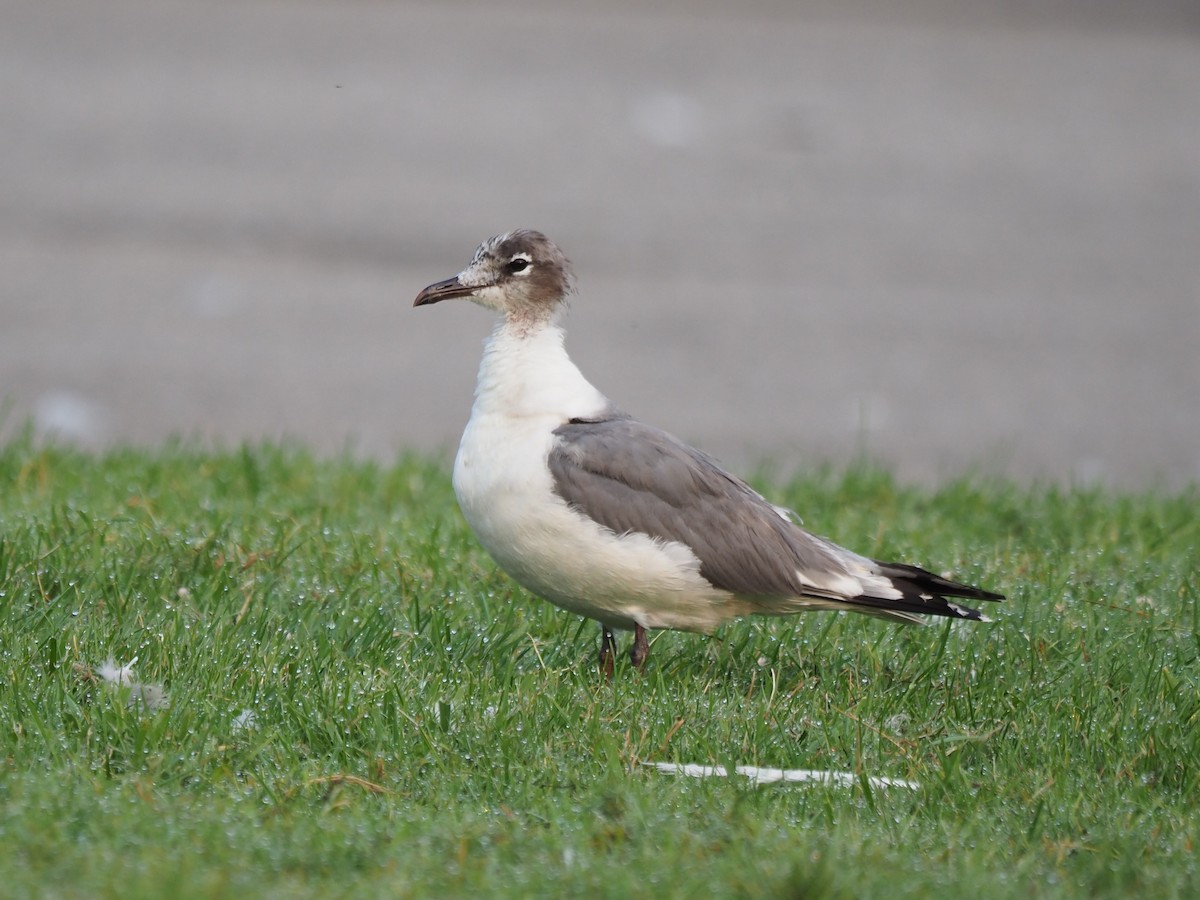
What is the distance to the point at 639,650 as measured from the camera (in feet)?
15.2

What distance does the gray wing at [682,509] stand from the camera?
4.52 m

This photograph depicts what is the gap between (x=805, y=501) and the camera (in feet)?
22.1

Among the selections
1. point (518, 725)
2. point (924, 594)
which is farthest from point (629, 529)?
point (924, 594)

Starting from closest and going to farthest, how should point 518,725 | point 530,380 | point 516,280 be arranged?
point 518,725 < point 530,380 < point 516,280

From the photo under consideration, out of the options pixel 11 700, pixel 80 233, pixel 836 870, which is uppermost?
pixel 80 233

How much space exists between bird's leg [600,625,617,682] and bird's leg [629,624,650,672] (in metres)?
0.06

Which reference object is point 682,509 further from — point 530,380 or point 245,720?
point 245,720

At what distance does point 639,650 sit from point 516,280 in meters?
1.26

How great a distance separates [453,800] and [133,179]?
859cm

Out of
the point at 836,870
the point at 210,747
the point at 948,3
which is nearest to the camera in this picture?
the point at 836,870

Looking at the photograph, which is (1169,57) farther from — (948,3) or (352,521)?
(352,521)

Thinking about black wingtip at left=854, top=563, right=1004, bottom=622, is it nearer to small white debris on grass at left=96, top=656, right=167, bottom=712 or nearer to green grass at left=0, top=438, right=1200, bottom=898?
green grass at left=0, top=438, right=1200, bottom=898

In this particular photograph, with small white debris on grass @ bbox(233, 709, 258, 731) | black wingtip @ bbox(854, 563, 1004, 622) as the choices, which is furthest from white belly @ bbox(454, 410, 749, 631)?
small white debris on grass @ bbox(233, 709, 258, 731)

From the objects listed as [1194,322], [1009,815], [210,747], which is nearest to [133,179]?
[1194,322]
